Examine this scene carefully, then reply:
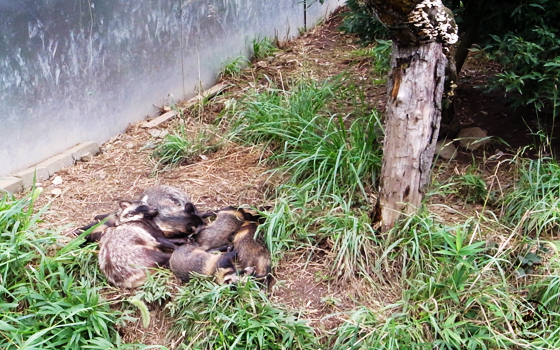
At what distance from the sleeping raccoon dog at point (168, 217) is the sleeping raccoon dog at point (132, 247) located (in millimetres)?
57

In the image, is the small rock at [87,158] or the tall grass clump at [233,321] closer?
the tall grass clump at [233,321]

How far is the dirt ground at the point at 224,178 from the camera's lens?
11.6ft

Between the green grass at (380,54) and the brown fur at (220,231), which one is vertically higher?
the green grass at (380,54)

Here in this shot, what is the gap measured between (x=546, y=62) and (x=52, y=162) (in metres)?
3.97

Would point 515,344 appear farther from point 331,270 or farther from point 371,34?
point 371,34

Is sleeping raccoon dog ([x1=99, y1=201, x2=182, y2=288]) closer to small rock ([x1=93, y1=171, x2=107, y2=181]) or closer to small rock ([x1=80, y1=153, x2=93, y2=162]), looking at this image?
small rock ([x1=93, y1=171, x2=107, y2=181])

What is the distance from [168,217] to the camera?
13.3ft

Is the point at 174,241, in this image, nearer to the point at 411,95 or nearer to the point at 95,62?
the point at 411,95

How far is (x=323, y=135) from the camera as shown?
472 centimetres

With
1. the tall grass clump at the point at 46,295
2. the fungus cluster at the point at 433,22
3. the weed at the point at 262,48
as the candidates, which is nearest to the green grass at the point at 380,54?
the fungus cluster at the point at 433,22

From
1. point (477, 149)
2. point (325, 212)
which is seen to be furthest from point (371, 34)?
point (325, 212)

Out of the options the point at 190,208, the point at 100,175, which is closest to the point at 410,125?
the point at 190,208

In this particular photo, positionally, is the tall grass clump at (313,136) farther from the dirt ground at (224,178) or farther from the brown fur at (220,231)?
the brown fur at (220,231)

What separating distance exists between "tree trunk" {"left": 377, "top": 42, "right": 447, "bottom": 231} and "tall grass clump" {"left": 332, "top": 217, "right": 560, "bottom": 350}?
337 mm
